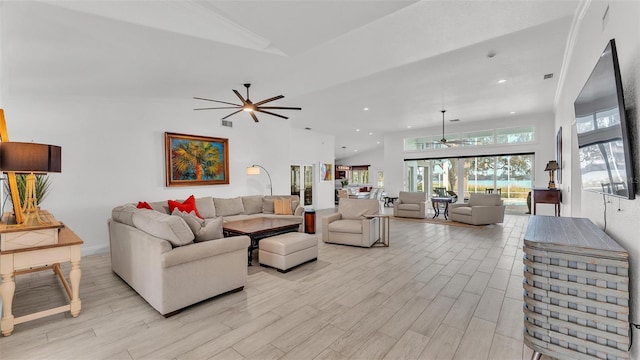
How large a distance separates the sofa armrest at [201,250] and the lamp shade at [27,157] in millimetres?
1356

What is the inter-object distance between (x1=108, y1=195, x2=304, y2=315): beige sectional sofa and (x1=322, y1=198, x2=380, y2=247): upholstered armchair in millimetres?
2298

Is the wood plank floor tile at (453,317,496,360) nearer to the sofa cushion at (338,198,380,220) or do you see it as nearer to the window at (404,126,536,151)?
the sofa cushion at (338,198,380,220)

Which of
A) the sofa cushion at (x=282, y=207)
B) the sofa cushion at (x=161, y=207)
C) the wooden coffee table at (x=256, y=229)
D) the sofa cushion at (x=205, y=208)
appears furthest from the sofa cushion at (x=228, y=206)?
the wooden coffee table at (x=256, y=229)

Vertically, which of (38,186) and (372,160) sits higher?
(372,160)

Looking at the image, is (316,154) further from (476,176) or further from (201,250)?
(201,250)

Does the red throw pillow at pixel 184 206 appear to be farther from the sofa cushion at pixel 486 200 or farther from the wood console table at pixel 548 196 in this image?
the wood console table at pixel 548 196

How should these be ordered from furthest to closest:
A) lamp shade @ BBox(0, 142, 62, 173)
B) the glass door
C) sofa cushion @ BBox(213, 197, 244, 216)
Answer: the glass door
sofa cushion @ BBox(213, 197, 244, 216)
lamp shade @ BBox(0, 142, 62, 173)

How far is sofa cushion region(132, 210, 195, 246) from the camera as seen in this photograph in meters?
2.62

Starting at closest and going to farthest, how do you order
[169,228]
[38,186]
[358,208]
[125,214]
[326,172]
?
[169,228] → [125,214] → [38,186] → [358,208] → [326,172]

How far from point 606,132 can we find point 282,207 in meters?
5.14

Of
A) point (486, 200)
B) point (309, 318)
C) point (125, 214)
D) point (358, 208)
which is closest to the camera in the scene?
point (309, 318)

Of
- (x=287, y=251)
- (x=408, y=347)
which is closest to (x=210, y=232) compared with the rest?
(x=287, y=251)

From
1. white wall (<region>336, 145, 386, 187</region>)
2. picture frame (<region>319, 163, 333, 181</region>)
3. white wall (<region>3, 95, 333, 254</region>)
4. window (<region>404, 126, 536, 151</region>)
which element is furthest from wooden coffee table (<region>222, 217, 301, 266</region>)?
white wall (<region>336, 145, 386, 187</region>)

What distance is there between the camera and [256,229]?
13.4 feet
